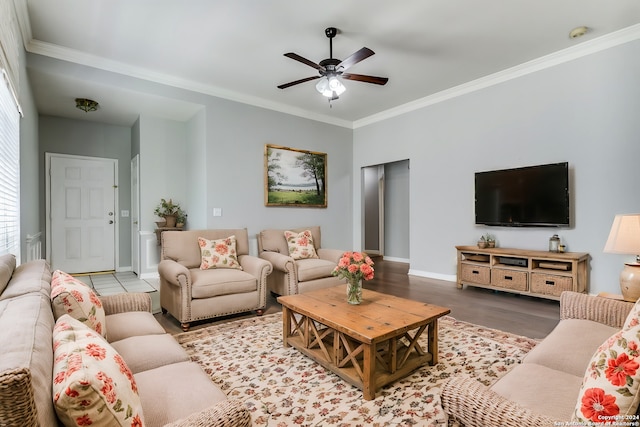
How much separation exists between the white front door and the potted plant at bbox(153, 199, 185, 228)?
1.15 metres

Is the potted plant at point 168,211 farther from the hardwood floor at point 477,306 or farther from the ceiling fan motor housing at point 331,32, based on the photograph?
the ceiling fan motor housing at point 331,32

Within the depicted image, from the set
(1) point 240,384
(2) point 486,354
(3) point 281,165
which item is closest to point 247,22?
(3) point 281,165

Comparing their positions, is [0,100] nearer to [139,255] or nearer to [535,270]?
[139,255]

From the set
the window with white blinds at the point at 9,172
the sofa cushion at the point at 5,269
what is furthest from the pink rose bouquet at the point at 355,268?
the window with white blinds at the point at 9,172

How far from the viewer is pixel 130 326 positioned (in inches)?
74.7

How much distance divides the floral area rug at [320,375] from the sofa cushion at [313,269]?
0.88 meters

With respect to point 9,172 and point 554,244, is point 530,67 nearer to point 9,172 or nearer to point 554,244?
point 554,244

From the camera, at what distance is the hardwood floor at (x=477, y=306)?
3.06 metres

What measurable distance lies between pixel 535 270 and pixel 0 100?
5.11m

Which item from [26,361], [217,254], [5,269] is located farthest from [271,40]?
[26,361]

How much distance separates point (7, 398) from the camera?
0.60 metres

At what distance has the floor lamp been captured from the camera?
2154 mm

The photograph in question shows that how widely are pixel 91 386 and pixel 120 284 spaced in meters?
4.56

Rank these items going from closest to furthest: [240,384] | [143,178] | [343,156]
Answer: [240,384], [143,178], [343,156]
